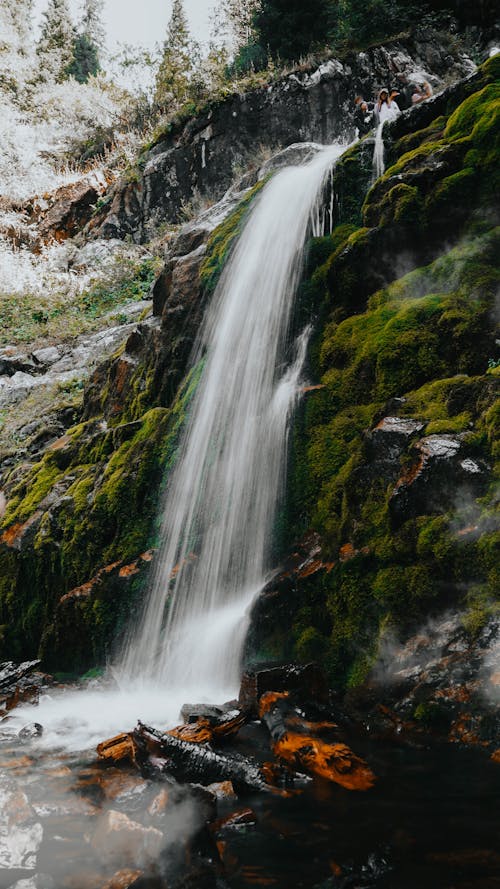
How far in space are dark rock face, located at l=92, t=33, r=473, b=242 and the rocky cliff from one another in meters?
8.91

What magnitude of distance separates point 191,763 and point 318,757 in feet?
2.53

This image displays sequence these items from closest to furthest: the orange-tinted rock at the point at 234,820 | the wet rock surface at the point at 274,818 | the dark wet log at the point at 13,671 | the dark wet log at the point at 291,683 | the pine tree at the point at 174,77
Result: the wet rock surface at the point at 274,818 → the orange-tinted rock at the point at 234,820 → the dark wet log at the point at 291,683 → the dark wet log at the point at 13,671 → the pine tree at the point at 174,77

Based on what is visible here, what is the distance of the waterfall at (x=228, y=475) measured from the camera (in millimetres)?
5855

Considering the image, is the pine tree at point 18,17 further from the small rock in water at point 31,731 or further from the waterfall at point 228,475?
the small rock in water at point 31,731

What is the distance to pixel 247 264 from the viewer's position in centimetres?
888

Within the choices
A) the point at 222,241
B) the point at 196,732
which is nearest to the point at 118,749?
the point at 196,732

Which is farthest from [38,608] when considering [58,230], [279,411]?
[58,230]

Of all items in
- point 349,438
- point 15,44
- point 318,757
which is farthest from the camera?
point 15,44

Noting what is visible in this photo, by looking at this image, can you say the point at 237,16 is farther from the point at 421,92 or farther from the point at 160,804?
the point at 160,804

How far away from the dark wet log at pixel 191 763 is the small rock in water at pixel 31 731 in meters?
1.68

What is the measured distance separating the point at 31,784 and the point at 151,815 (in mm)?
1257

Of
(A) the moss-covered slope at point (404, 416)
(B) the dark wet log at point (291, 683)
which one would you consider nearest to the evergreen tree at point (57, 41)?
(A) the moss-covered slope at point (404, 416)

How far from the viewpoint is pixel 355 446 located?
5488mm

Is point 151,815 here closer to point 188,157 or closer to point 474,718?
point 474,718
